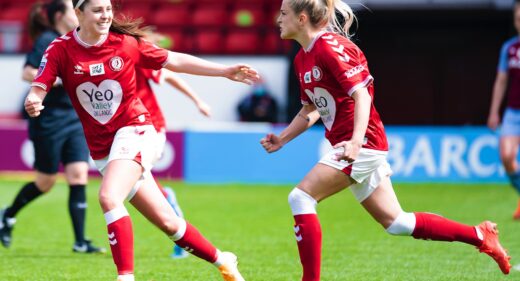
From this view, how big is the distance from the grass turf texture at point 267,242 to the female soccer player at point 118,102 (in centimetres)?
111

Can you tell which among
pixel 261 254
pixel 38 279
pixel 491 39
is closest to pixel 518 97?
pixel 261 254

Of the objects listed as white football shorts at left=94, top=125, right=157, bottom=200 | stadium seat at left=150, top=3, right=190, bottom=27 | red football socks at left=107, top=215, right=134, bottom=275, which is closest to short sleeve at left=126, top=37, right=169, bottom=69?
white football shorts at left=94, top=125, right=157, bottom=200

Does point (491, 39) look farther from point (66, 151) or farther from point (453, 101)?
point (66, 151)

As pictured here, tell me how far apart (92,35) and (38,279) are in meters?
1.88

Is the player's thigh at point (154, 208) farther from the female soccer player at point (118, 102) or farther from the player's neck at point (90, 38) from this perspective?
the player's neck at point (90, 38)

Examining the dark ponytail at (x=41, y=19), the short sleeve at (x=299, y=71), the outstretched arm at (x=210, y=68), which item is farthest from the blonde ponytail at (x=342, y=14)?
the dark ponytail at (x=41, y=19)

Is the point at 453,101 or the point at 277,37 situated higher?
the point at 277,37

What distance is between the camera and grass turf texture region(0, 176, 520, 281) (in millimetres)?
7062

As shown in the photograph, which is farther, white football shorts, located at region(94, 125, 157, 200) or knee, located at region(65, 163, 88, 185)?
knee, located at region(65, 163, 88, 185)

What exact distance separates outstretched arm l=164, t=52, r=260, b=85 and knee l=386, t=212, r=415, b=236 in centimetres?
118

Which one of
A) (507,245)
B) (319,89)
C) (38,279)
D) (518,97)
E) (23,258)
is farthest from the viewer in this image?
(518,97)

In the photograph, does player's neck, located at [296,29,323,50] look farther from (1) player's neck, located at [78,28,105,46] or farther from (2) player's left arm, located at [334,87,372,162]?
(1) player's neck, located at [78,28,105,46]

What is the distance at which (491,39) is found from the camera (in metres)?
18.5

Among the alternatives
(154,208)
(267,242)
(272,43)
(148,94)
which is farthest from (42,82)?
(272,43)
